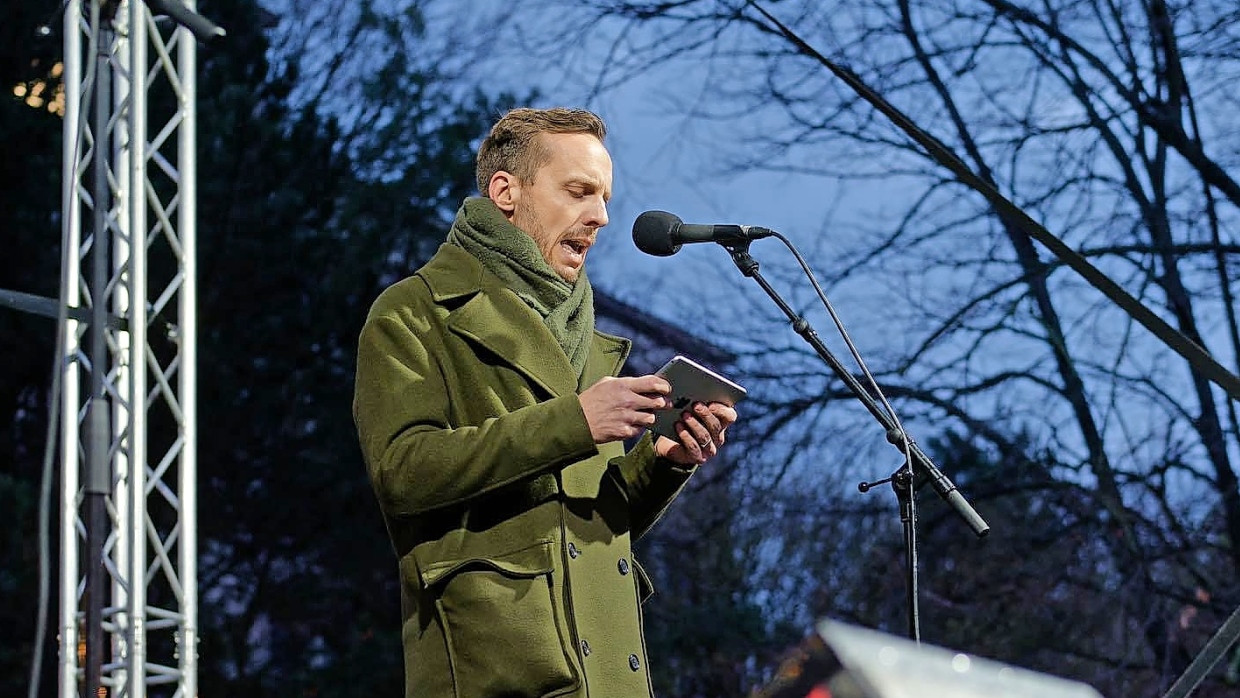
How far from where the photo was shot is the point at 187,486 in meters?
3.94

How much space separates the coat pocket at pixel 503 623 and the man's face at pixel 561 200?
50 cm

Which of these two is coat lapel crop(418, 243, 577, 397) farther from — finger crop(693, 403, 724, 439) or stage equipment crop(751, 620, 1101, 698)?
stage equipment crop(751, 620, 1101, 698)

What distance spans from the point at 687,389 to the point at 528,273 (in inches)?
13.6

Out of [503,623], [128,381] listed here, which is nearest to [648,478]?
[503,623]

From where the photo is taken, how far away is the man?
222cm

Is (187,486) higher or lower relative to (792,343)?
lower

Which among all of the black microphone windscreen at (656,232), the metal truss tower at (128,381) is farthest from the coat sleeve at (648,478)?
the metal truss tower at (128,381)

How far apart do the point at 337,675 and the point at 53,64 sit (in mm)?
4959

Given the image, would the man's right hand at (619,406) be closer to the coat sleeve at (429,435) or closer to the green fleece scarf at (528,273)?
the coat sleeve at (429,435)

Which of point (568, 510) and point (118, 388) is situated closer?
point (568, 510)

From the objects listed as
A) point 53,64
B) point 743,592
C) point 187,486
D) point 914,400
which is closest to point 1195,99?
point 914,400

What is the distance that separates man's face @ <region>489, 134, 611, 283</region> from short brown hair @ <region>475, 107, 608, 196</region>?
0.01m

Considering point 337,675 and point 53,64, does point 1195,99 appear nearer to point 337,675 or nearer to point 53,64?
point 337,675

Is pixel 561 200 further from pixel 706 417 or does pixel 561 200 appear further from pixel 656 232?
pixel 706 417
